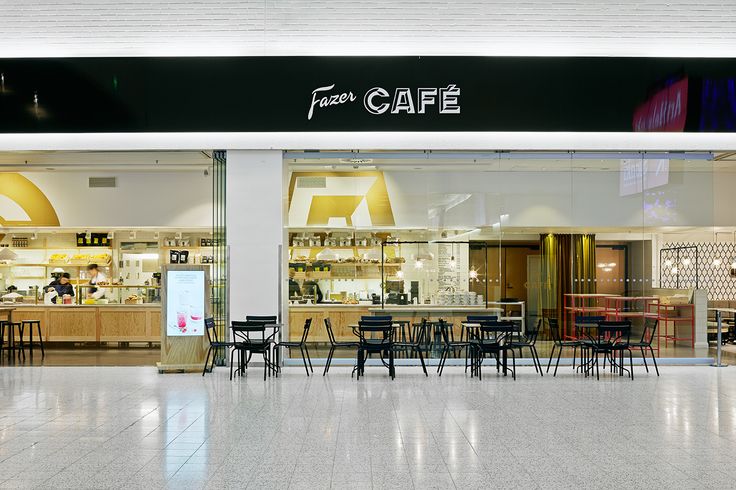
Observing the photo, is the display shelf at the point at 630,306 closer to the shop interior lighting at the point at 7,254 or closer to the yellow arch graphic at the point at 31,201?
the yellow arch graphic at the point at 31,201

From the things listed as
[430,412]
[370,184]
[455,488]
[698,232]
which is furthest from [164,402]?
[698,232]

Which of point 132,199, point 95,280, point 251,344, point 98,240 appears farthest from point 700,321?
point 98,240

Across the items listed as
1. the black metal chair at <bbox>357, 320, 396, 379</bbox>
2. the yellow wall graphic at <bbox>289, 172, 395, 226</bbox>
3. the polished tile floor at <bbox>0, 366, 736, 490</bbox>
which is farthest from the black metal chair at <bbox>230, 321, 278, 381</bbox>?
the yellow wall graphic at <bbox>289, 172, 395, 226</bbox>

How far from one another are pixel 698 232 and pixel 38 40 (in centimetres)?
1121

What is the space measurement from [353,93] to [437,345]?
4261 mm

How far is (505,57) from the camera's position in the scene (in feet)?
33.9

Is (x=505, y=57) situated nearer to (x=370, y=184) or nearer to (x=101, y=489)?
(x=370, y=184)

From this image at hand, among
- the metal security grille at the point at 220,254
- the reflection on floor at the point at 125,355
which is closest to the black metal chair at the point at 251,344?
the metal security grille at the point at 220,254

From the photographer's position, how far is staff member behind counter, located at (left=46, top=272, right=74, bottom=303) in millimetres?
14645

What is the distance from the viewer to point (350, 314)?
12.6 meters

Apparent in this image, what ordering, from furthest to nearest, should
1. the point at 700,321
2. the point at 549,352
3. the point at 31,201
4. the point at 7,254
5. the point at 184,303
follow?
the point at 31,201 → the point at 7,254 → the point at 700,321 → the point at 549,352 → the point at 184,303

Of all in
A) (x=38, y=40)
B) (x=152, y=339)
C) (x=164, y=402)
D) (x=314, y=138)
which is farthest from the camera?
(x=152, y=339)

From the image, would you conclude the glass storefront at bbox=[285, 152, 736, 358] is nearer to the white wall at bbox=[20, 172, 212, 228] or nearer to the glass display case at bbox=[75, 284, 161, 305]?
the white wall at bbox=[20, 172, 212, 228]

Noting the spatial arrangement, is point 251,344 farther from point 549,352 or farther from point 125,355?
point 549,352
